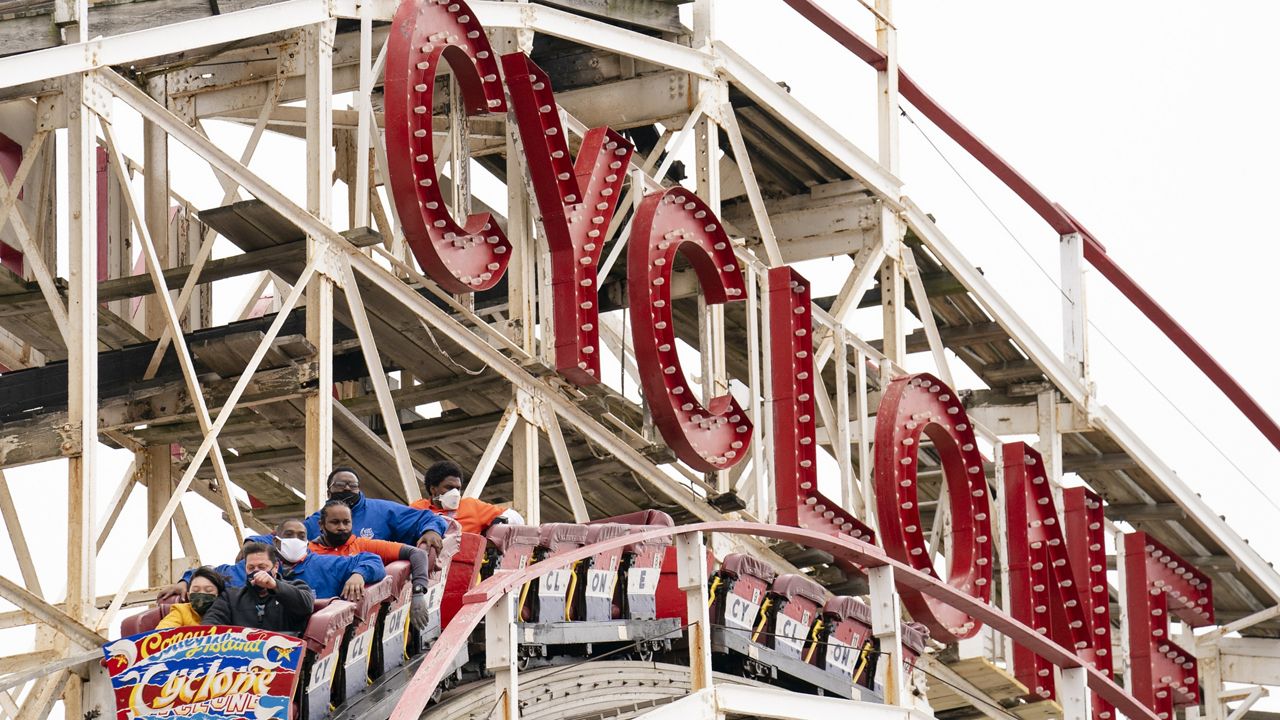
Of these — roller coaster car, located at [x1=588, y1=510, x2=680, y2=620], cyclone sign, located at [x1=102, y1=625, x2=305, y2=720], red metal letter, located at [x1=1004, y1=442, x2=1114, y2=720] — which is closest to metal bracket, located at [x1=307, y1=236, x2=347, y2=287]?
roller coaster car, located at [x1=588, y1=510, x2=680, y2=620]

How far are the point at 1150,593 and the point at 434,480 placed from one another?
17.3 m

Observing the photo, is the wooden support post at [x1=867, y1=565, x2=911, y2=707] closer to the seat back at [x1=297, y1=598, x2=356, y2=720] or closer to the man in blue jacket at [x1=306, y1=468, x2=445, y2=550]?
the man in blue jacket at [x1=306, y1=468, x2=445, y2=550]

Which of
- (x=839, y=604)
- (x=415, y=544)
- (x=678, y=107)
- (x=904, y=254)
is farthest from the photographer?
(x=904, y=254)

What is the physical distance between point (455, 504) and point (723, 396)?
7.59 meters

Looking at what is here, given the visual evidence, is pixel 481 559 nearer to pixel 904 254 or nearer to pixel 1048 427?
pixel 904 254

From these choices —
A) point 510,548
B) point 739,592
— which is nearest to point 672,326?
point 739,592

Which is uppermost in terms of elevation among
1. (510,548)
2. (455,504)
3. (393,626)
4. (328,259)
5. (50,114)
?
(50,114)

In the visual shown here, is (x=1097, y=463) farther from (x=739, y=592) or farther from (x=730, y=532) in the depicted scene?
(x=730, y=532)

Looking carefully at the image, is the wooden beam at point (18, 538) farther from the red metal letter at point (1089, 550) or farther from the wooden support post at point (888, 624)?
the red metal letter at point (1089, 550)

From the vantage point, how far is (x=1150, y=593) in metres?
32.8

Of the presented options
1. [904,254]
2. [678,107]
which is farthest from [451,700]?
[904,254]

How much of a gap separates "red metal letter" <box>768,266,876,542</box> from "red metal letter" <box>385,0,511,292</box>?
5139 millimetres

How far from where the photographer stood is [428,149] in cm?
2077

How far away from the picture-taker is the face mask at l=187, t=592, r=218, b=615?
14695mm
